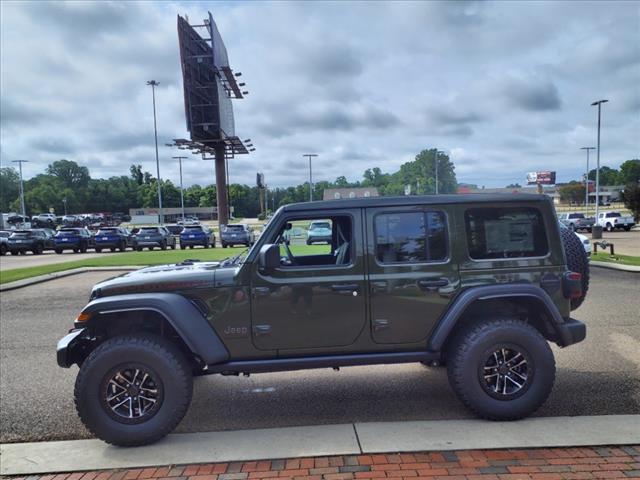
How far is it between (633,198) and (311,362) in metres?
35.8

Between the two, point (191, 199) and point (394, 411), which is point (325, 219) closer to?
point (394, 411)

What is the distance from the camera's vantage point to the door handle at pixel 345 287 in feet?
12.5

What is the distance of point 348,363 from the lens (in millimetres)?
3877

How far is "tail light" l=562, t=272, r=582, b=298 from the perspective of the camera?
399 cm

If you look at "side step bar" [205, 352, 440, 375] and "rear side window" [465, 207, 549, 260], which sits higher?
"rear side window" [465, 207, 549, 260]

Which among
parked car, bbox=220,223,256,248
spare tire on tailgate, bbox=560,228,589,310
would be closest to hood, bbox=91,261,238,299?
spare tire on tailgate, bbox=560,228,589,310

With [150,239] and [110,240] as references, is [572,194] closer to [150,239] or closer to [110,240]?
[150,239]

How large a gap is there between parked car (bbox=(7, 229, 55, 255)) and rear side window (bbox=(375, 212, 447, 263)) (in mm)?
28327

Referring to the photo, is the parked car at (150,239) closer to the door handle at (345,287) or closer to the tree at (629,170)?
the door handle at (345,287)

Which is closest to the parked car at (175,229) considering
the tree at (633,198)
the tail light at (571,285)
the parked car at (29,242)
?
the parked car at (29,242)

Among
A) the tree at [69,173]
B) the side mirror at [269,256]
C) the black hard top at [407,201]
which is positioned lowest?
the side mirror at [269,256]

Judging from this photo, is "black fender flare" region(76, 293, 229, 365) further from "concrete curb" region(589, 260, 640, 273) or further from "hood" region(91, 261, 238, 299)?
"concrete curb" region(589, 260, 640, 273)

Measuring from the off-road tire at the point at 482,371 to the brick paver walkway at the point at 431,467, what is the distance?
18.9 inches

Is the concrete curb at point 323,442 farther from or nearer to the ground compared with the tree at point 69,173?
nearer to the ground
